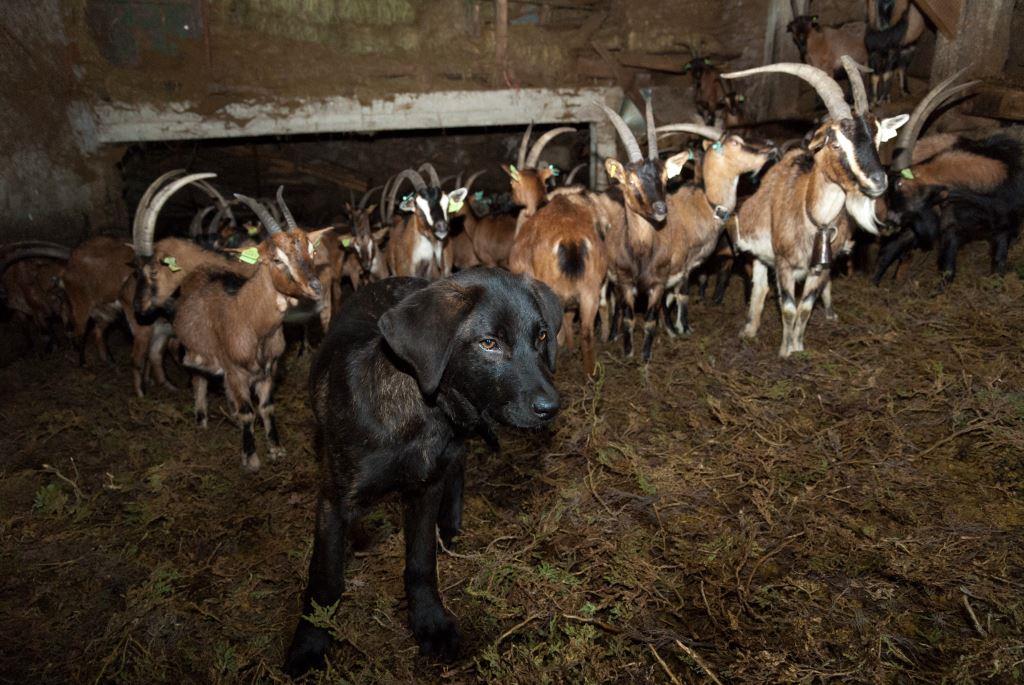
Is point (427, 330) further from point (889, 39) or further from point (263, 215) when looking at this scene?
point (889, 39)

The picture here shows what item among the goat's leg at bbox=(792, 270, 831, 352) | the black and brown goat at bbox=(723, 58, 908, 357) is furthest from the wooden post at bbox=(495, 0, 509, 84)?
the goat's leg at bbox=(792, 270, 831, 352)

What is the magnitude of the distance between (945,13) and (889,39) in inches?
39.3

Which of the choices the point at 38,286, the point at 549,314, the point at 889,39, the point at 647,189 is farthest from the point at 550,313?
the point at 889,39

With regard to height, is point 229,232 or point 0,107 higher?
point 0,107

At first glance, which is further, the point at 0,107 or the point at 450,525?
the point at 0,107

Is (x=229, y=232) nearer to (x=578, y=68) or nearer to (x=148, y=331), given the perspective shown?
(x=148, y=331)

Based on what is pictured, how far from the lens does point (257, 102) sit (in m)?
9.36

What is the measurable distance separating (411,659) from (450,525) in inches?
37.0

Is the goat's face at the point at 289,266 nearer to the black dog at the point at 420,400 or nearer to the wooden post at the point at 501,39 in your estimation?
the black dog at the point at 420,400

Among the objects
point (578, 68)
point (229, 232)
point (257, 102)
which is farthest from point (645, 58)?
point (229, 232)

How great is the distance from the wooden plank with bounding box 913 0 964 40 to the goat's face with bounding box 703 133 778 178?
3.09 meters

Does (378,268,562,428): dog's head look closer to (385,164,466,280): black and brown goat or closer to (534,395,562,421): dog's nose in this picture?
(534,395,562,421): dog's nose

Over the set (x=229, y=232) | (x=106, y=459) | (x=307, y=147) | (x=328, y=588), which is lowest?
(x=106, y=459)

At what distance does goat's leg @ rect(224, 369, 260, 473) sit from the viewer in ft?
17.4
